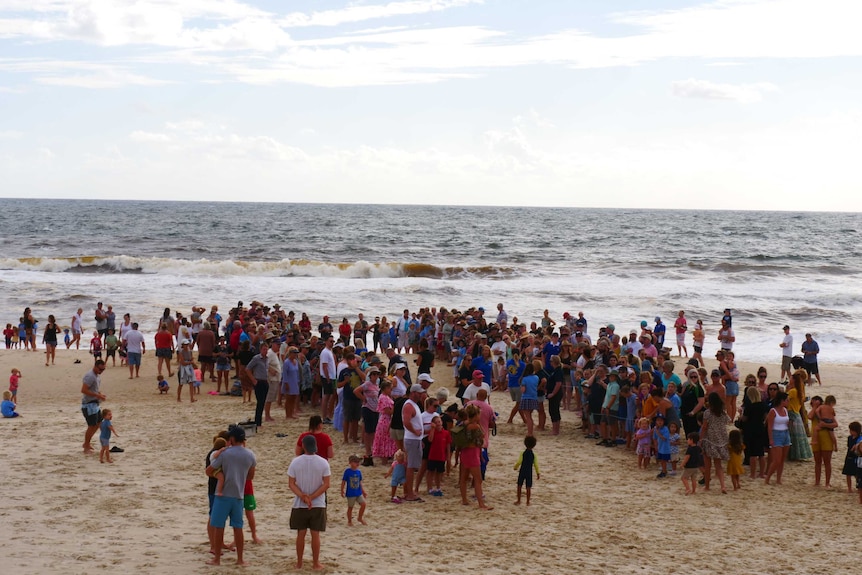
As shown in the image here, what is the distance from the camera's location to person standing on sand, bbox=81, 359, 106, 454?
11.0 meters

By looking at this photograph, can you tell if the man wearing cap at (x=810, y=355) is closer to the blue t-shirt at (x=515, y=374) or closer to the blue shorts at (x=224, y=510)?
the blue t-shirt at (x=515, y=374)

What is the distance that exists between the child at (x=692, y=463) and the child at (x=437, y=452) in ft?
9.99

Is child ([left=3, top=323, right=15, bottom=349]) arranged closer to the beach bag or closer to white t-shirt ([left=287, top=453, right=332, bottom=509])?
the beach bag

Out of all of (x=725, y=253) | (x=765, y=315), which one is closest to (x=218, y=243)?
(x=725, y=253)

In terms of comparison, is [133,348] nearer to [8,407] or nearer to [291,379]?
[8,407]

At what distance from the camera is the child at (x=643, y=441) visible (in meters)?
11.2

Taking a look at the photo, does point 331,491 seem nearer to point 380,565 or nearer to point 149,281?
point 380,565

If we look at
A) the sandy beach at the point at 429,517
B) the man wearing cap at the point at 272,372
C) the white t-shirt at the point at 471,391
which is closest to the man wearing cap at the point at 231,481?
the sandy beach at the point at 429,517

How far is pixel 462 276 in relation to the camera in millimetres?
42375

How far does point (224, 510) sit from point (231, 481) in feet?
0.95

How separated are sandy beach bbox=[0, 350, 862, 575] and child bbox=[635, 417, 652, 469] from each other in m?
0.23

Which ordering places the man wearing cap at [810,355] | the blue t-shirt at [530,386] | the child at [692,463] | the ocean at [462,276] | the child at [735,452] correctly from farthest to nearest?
1. the ocean at [462,276]
2. the man wearing cap at [810,355]
3. the blue t-shirt at [530,386]
4. the child at [735,452]
5. the child at [692,463]

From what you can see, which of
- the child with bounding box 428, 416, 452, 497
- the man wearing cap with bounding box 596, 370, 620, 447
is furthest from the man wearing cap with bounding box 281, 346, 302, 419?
the man wearing cap with bounding box 596, 370, 620, 447

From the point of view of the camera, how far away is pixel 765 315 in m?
29.0
